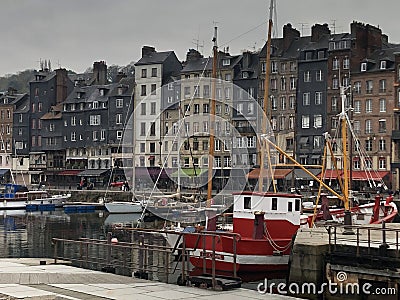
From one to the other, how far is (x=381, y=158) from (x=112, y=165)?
40.3 m

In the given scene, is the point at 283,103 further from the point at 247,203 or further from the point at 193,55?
the point at 247,203

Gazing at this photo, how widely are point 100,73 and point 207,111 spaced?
27936 mm

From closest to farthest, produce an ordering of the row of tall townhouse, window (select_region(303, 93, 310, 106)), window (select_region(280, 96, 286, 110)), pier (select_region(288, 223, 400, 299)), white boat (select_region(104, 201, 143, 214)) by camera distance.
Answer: pier (select_region(288, 223, 400, 299)) → the row of tall townhouse → white boat (select_region(104, 201, 143, 214)) → window (select_region(303, 93, 310, 106)) → window (select_region(280, 96, 286, 110))

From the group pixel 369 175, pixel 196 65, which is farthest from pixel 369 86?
pixel 196 65

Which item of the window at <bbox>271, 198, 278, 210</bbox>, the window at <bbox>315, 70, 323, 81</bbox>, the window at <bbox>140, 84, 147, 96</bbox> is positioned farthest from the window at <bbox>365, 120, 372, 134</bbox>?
the window at <bbox>271, 198, 278, 210</bbox>

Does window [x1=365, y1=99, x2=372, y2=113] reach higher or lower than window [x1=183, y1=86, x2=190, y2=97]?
lower

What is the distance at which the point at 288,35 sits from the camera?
86.1 meters

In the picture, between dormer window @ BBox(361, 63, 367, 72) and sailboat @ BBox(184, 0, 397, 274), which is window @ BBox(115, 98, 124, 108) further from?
sailboat @ BBox(184, 0, 397, 274)

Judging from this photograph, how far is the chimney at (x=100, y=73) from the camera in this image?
364 ft

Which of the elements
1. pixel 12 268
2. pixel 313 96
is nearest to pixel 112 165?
pixel 313 96

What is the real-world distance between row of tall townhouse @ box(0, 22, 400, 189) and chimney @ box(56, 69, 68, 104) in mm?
162

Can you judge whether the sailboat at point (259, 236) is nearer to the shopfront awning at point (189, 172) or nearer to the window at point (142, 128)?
the shopfront awning at point (189, 172)

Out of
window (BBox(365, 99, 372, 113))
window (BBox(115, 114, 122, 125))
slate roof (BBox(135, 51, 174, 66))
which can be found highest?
slate roof (BBox(135, 51, 174, 66))

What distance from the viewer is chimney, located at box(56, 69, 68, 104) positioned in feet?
365
